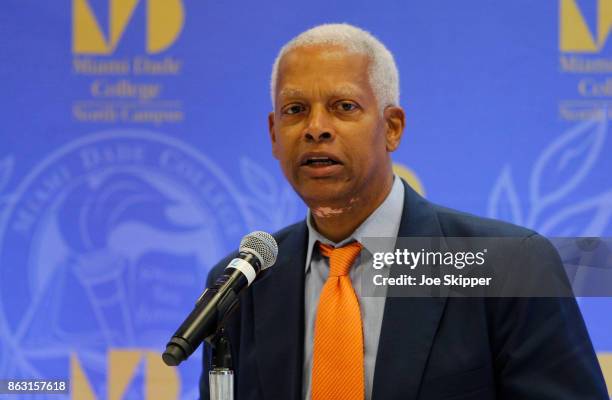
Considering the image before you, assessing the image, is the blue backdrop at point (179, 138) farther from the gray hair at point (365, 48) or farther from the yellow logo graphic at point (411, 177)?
the gray hair at point (365, 48)

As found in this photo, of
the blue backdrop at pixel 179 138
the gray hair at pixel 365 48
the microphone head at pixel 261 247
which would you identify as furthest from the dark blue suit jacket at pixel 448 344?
the blue backdrop at pixel 179 138

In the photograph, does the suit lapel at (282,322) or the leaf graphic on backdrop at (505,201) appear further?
the leaf graphic on backdrop at (505,201)

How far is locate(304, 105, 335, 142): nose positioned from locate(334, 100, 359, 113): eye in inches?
1.5

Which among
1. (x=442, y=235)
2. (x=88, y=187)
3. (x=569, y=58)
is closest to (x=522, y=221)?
(x=569, y=58)

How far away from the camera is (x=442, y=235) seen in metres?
2.24

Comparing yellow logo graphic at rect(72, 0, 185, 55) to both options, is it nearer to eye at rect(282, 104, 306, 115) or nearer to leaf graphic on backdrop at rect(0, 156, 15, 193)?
leaf graphic on backdrop at rect(0, 156, 15, 193)

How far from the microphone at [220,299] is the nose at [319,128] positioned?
0.47 metres

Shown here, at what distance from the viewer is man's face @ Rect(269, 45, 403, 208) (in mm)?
2123

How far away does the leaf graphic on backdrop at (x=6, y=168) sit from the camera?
3.32 m

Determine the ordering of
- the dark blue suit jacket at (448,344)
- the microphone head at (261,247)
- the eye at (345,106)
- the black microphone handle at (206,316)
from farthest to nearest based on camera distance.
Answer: the eye at (345,106) < the dark blue suit jacket at (448,344) < the microphone head at (261,247) < the black microphone handle at (206,316)

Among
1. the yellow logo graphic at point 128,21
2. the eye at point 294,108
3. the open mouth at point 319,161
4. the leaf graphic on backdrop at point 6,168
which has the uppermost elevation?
the yellow logo graphic at point 128,21

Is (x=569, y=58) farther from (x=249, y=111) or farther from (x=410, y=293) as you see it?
(x=410, y=293)

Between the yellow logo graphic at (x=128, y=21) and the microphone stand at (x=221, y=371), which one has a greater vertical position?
the yellow logo graphic at (x=128, y=21)

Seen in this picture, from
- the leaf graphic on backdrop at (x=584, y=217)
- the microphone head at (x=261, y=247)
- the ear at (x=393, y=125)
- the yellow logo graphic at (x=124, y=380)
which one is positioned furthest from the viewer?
the yellow logo graphic at (x=124, y=380)
